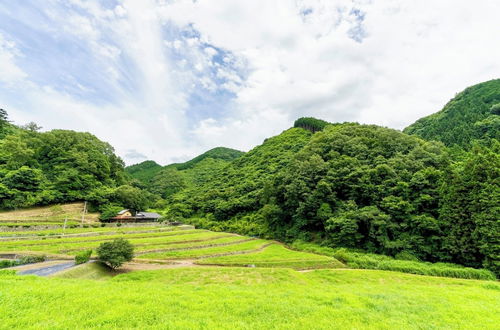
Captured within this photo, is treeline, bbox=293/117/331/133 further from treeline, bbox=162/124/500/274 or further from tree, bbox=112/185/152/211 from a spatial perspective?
tree, bbox=112/185/152/211

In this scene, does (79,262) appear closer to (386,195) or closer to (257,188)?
(386,195)

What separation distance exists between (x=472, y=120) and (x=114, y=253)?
243ft

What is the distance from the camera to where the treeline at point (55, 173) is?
42562mm

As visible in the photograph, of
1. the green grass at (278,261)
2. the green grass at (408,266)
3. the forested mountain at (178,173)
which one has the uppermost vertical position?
the forested mountain at (178,173)

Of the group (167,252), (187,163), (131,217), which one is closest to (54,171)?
(131,217)

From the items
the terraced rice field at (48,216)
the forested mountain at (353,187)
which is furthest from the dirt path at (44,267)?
the forested mountain at (353,187)

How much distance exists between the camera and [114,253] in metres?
18.3

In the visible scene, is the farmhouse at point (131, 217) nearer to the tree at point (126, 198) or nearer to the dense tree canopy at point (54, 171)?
the tree at point (126, 198)

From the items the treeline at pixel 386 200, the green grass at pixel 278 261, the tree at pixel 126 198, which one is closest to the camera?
the treeline at pixel 386 200

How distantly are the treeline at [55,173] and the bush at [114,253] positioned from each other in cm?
3807

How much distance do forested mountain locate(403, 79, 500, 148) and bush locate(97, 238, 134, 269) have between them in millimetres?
58972

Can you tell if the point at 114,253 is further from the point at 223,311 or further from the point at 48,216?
the point at 48,216

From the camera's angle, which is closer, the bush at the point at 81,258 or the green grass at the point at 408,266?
the bush at the point at 81,258

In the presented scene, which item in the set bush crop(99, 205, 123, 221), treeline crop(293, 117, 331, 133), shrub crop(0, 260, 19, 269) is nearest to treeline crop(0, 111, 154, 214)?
bush crop(99, 205, 123, 221)
